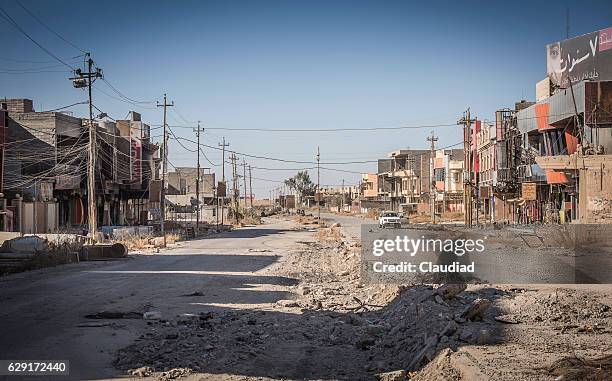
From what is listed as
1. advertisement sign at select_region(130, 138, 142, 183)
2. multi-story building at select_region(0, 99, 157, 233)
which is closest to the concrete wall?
multi-story building at select_region(0, 99, 157, 233)

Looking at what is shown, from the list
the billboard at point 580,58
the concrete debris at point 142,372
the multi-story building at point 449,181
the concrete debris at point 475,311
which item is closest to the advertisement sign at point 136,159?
the billboard at point 580,58

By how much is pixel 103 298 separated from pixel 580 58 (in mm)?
43423

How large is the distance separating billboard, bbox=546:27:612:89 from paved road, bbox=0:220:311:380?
30498 millimetres

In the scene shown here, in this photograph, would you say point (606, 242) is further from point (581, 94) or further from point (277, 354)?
point (277, 354)

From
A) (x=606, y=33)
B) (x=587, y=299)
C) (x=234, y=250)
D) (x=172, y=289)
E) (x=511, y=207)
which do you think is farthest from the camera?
(x=511, y=207)

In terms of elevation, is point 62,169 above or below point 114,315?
above

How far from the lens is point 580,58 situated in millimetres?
48656

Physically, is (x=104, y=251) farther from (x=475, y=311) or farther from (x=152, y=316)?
(x=475, y=311)

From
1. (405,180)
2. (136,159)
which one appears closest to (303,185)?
(405,180)

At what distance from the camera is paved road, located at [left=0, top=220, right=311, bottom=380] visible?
9914 millimetres

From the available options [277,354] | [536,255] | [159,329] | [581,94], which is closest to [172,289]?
[159,329]

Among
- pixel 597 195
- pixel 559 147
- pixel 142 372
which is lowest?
pixel 142 372

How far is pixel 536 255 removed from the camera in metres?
26.4

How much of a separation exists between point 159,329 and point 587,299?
890 centimetres
